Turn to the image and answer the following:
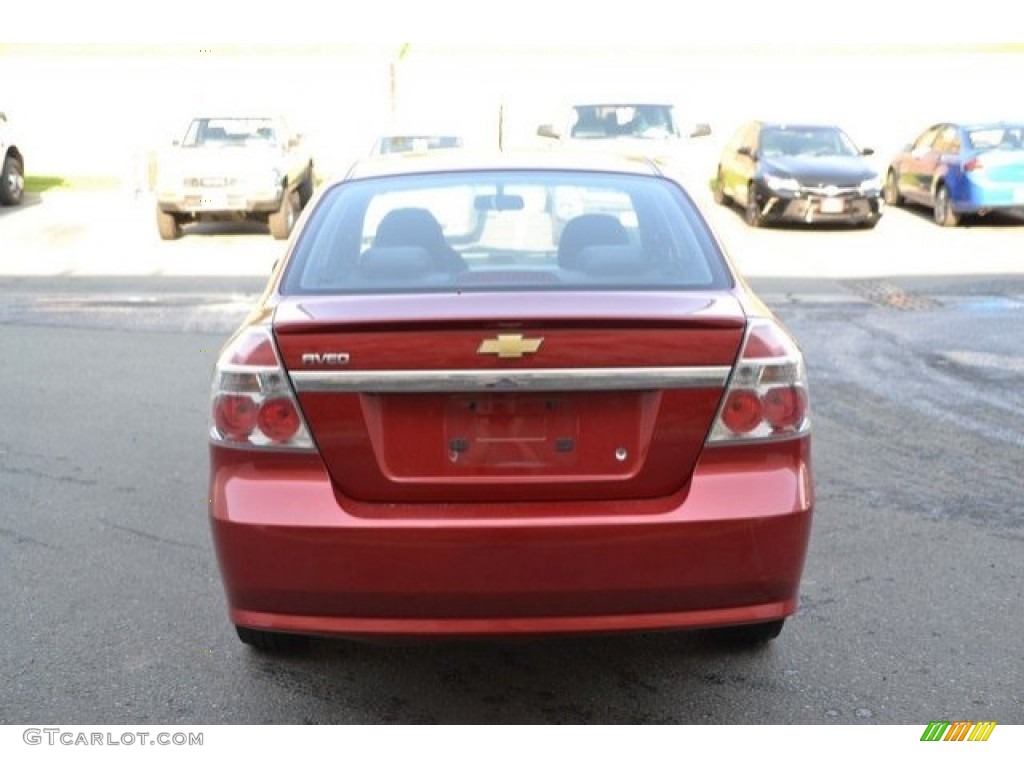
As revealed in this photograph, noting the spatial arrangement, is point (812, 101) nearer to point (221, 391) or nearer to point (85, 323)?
point (85, 323)

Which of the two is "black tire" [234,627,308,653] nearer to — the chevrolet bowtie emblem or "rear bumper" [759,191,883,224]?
the chevrolet bowtie emblem

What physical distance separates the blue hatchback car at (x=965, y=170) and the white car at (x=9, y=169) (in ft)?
46.1

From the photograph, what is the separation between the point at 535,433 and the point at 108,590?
228cm

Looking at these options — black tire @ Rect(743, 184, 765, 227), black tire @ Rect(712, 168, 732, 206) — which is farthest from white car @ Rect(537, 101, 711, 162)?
black tire @ Rect(712, 168, 732, 206)

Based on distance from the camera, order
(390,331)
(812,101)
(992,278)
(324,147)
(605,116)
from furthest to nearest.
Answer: (812,101), (324,147), (605,116), (992,278), (390,331)

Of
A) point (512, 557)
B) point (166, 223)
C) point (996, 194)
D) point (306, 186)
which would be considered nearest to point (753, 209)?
point (996, 194)

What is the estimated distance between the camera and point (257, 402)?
403cm

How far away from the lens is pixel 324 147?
3375 cm

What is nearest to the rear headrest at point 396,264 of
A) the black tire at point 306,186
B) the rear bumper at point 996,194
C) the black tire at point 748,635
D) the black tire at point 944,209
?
the black tire at point 748,635

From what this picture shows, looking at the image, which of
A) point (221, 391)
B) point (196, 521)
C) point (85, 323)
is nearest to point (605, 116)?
point (85, 323)

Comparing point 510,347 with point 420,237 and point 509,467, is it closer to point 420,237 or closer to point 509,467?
point 509,467

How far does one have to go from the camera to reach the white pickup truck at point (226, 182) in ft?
63.3

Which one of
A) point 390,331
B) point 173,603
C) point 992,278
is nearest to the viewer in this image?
point 390,331

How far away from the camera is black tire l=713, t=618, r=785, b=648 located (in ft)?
15.6
